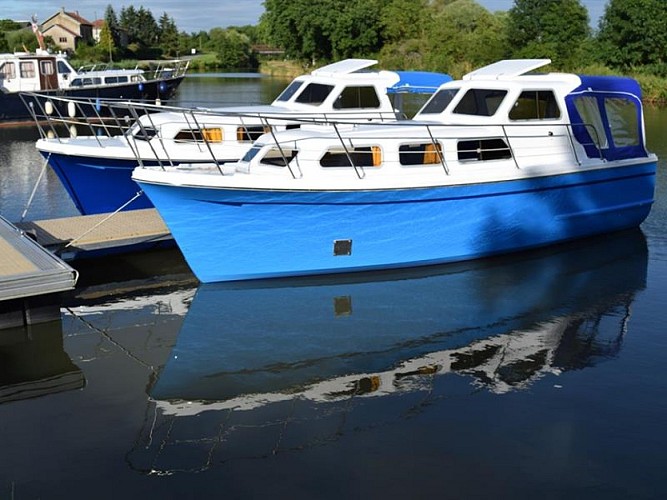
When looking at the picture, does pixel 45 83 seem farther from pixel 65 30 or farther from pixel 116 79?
pixel 65 30

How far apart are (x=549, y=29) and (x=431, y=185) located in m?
43.9

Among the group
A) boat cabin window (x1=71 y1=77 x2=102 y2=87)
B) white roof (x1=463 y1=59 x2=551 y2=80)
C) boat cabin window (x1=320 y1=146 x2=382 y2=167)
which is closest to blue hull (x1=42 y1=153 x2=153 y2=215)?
boat cabin window (x1=320 y1=146 x2=382 y2=167)

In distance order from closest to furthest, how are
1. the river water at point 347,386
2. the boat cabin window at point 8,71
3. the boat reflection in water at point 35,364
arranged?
the river water at point 347,386 < the boat reflection in water at point 35,364 < the boat cabin window at point 8,71

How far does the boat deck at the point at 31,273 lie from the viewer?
9.61 meters

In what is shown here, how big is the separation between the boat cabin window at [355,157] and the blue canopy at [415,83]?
5.75 m

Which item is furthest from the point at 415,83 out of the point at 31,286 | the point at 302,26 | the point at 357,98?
the point at 302,26

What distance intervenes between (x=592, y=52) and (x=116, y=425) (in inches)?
1711

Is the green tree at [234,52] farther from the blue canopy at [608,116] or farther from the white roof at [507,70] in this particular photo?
the blue canopy at [608,116]

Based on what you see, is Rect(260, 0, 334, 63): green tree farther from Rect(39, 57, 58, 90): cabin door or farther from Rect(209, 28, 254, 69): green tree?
Rect(39, 57, 58, 90): cabin door

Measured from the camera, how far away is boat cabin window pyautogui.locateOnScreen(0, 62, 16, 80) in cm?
3234

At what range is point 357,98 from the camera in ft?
55.1

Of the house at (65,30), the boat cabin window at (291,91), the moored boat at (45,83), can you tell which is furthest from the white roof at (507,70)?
the house at (65,30)

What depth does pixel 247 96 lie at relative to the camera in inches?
1622

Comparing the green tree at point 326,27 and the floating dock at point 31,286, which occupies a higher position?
the green tree at point 326,27
